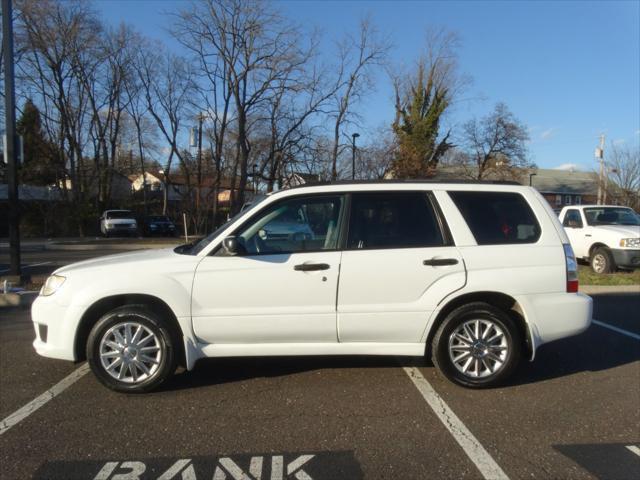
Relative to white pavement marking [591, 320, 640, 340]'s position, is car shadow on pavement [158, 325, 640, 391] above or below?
below

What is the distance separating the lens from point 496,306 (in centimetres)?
455

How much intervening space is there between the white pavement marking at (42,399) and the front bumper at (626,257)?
35.7ft

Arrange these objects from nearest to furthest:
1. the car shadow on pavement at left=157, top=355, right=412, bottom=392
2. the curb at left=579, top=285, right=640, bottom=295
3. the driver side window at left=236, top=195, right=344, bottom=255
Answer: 1. the driver side window at left=236, top=195, right=344, bottom=255
2. the car shadow on pavement at left=157, top=355, right=412, bottom=392
3. the curb at left=579, top=285, right=640, bottom=295

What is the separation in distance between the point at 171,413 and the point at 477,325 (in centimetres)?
270

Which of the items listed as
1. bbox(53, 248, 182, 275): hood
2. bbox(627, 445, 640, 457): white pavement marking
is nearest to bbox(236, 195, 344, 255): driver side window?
bbox(53, 248, 182, 275): hood

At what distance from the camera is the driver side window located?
438 cm

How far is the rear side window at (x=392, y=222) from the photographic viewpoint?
441 centimetres

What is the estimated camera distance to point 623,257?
36.1 ft

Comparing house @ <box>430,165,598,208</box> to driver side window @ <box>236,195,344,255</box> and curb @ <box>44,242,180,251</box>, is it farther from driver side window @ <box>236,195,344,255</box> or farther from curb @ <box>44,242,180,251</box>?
driver side window @ <box>236,195,344,255</box>

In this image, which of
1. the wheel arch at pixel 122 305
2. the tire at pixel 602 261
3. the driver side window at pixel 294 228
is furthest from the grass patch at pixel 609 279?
the wheel arch at pixel 122 305

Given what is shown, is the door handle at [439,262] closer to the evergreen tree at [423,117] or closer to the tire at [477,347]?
the tire at [477,347]

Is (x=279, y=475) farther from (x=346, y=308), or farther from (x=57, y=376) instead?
(x=57, y=376)

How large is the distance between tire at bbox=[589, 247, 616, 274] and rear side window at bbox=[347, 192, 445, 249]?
28.8 feet

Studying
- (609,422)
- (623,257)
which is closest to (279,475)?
(609,422)
